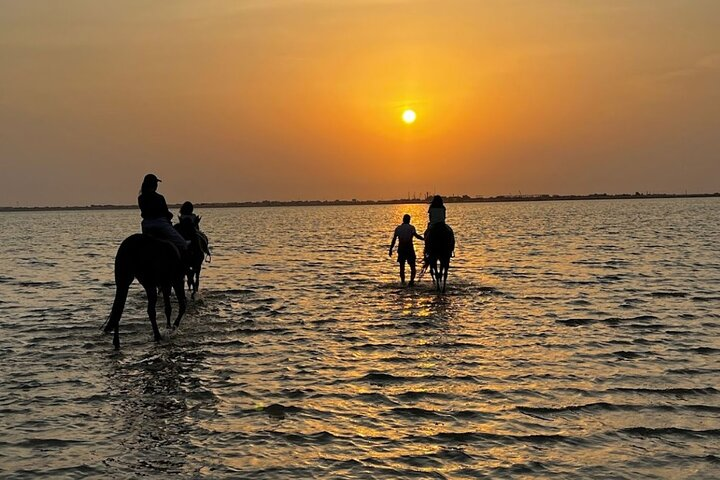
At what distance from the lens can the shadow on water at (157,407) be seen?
23.4 ft

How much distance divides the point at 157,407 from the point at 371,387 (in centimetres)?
304

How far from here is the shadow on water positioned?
23.4ft

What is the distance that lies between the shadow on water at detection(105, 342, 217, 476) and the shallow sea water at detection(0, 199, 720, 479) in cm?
4

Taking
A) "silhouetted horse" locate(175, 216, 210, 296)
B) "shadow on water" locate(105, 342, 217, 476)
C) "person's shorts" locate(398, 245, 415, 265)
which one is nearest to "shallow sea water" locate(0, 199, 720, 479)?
"shadow on water" locate(105, 342, 217, 476)

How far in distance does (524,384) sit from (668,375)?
8.03ft

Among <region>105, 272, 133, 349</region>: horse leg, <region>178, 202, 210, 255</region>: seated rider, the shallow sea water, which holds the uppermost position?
<region>178, 202, 210, 255</region>: seated rider

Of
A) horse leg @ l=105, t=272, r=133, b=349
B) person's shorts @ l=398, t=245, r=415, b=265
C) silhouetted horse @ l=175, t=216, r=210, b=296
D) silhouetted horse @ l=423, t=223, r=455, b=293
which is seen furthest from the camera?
person's shorts @ l=398, t=245, r=415, b=265

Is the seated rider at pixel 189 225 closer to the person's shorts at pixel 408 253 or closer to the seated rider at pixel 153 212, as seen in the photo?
the seated rider at pixel 153 212

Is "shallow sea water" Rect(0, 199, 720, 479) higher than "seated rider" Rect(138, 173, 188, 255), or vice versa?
"seated rider" Rect(138, 173, 188, 255)

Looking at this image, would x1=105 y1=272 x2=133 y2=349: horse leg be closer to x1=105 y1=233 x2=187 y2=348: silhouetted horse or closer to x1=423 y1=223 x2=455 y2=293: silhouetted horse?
x1=105 y1=233 x2=187 y2=348: silhouetted horse

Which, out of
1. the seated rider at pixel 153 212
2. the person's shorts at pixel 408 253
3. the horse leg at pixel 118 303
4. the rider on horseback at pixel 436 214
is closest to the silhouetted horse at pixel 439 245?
the rider on horseback at pixel 436 214

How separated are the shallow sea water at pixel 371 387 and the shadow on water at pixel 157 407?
4 cm

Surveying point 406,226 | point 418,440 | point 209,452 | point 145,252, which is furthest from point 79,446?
point 406,226

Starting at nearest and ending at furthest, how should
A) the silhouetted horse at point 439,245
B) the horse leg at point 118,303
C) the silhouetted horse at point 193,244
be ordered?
1. the horse leg at point 118,303
2. the silhouetted horse at point 193,244
3. the silhouetted horse at point 439,245
